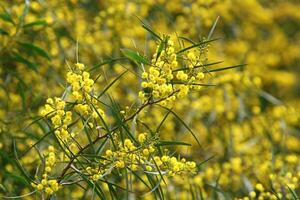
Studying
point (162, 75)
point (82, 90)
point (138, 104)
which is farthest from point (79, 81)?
point (138, 104)

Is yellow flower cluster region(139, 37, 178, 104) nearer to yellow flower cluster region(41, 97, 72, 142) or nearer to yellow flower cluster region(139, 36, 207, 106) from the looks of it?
yellow flower cluster region(139, 36, 207, 106)

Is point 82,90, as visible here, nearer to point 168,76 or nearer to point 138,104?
point 168,76

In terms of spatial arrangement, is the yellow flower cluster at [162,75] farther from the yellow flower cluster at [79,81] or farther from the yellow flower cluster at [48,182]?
the yellow flower cluster at [48,182]

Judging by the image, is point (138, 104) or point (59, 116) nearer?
point (59, 116)

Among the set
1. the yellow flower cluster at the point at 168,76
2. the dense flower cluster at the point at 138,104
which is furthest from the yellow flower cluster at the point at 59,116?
the yellow flower cluster at the point at 168,76

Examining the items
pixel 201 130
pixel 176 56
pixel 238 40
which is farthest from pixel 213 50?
pixel 176 56

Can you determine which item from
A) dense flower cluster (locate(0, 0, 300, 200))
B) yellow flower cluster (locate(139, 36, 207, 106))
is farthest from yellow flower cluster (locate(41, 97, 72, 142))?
yellow flower cluster (locate(139, 36, 207, 106))

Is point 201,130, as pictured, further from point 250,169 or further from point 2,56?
point 2,56

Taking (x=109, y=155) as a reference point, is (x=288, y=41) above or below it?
above

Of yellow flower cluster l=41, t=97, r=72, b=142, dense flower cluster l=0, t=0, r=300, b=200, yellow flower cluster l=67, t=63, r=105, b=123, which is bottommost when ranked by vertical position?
yellow flower cluster l=41, t=97, r=72, b=142

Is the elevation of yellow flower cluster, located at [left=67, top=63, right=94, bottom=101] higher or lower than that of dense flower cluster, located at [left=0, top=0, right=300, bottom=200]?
lower

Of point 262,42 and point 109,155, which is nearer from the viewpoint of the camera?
point 109,155
